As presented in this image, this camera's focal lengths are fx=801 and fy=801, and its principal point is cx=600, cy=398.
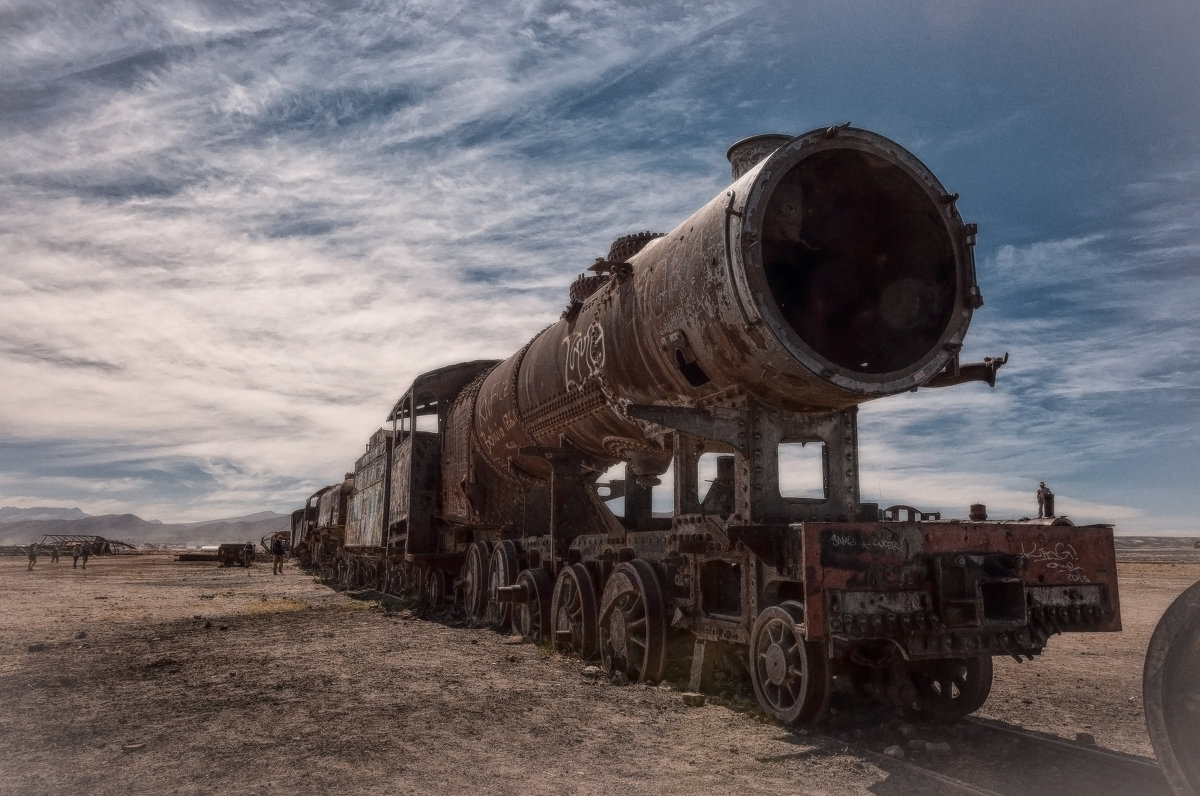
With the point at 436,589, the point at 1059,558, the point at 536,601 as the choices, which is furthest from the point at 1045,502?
the point at 436,589

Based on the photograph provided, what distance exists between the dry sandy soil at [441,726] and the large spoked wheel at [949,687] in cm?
26

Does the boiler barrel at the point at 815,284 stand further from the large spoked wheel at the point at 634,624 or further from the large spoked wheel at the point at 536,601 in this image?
the large spoked wheel at the point at 536,601

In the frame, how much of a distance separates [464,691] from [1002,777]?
3777 millimetres

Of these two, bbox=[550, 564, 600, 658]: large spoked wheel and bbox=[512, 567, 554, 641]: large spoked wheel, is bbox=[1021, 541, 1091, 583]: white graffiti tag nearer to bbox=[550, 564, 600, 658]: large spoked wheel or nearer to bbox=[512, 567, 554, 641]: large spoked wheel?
bbox=[550, 564, 600, 658]: large spoked wheel

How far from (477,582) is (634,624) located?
492cm

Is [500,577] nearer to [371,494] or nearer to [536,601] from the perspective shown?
[536,601]

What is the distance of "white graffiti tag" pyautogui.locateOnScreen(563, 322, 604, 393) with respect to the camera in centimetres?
701

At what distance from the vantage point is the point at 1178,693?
2.88 meters

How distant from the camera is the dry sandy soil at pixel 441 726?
13.1ft

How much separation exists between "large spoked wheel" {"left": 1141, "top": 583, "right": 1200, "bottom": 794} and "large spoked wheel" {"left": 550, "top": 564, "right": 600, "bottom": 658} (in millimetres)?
5023

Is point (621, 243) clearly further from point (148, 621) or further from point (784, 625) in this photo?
point (148, 621)

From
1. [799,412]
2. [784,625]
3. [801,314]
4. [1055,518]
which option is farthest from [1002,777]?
[801,314]

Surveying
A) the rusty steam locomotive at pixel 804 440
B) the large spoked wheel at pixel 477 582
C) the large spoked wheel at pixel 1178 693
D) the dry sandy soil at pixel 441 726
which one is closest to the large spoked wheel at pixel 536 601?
the dry sandy soil at pixel 441 726

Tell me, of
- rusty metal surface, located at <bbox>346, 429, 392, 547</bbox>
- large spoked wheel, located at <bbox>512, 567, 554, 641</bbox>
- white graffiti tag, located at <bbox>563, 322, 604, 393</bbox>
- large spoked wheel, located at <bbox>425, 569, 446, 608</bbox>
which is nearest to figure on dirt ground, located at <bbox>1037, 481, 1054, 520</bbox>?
white graffiti tag, located at <bbox>563, 322, 604, 393</bbox>
